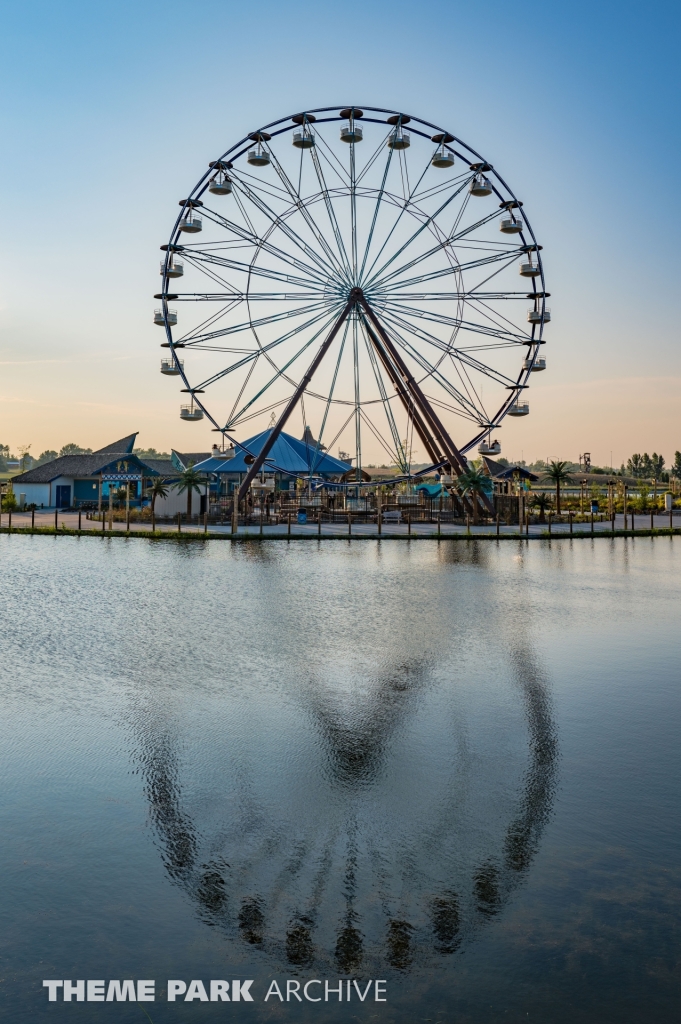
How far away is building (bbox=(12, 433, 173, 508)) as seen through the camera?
231ft

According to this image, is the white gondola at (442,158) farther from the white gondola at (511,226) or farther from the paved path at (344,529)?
the paved path at (344,529)

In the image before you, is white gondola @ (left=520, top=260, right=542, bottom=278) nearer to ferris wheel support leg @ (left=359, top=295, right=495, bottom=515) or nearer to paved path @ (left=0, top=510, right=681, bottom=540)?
ferris wheel support leg @ (left=359, top=295, right=495, bottom=515)

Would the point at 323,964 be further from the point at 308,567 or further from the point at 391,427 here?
the point at 391,427

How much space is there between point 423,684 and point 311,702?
1.83 m

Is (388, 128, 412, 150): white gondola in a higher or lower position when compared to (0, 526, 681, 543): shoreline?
higher

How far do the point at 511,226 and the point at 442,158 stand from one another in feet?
16.4

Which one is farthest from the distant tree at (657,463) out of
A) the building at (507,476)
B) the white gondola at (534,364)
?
the white gondola at (534,364)

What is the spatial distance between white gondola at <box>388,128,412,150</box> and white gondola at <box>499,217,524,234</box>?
630 cm

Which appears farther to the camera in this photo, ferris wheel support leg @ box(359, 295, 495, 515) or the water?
ferris wheel support leg @ box(359, 295, 495, 515)

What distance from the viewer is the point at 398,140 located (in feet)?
131

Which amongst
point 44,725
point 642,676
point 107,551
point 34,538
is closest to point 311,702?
point 44,725

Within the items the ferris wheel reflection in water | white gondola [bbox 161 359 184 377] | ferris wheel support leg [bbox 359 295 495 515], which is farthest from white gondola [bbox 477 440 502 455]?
the ferris wheel reflection in water

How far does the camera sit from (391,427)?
4341 cm

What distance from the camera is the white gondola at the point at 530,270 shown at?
42906mm
